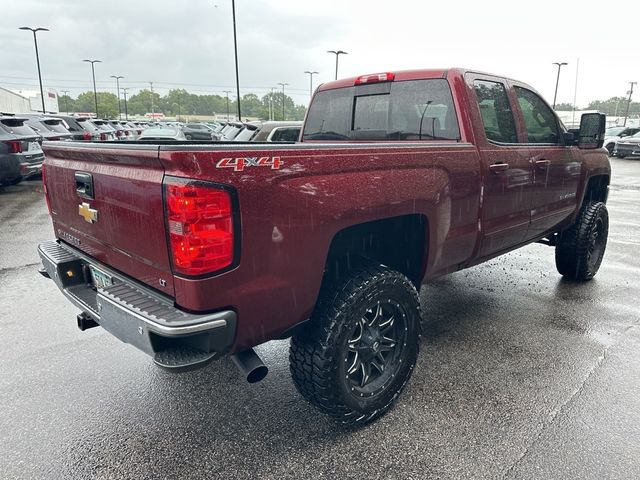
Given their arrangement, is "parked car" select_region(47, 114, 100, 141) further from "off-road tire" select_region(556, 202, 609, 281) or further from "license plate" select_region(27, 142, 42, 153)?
"off-road tire" select_region(556, 202, 609, 281)

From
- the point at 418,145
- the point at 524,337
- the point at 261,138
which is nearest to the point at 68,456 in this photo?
the point at 418,145

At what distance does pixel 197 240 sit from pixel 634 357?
322 centimetres

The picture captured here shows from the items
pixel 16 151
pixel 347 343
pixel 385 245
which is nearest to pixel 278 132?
pixel 16 151

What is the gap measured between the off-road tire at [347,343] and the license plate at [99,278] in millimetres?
1011

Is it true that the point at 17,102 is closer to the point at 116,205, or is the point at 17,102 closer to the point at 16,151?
the point at 16,151

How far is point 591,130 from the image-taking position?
420 centimetres

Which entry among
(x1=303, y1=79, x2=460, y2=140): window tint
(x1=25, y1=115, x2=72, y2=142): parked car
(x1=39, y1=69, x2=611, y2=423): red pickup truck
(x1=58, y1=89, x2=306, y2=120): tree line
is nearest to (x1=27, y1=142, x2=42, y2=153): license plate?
(x1=25, y1=115, x2=72, y2=142): parked car

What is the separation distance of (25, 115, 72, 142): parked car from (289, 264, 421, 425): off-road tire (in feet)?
39.3

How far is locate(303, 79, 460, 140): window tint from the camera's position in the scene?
133 inches

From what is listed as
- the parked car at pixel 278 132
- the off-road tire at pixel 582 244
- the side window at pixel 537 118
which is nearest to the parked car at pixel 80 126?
the parked car at pixel 278 132

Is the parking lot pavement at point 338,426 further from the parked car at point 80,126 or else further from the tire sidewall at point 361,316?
the parked car at point 80,126

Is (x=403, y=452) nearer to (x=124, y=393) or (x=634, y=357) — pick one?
(x=124, y=393)

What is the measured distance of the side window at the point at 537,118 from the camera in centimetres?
390

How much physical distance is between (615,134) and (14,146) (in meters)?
29.0
